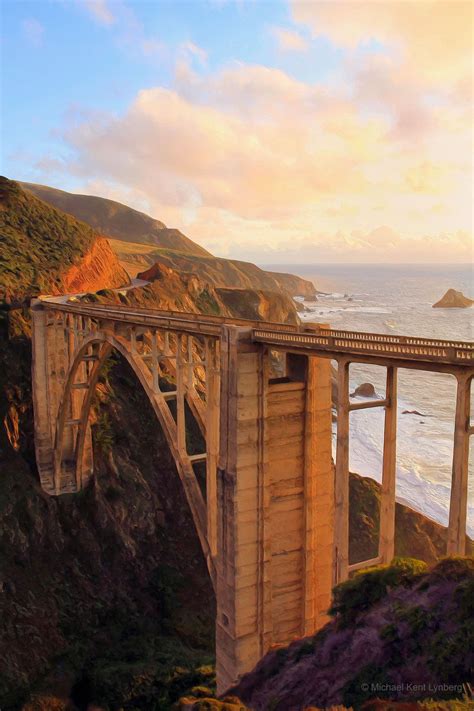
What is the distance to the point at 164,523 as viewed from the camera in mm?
33031

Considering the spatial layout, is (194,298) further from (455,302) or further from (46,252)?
(455,302)

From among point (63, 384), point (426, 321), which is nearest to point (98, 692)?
point (63, 384)

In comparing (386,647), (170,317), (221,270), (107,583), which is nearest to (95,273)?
(107,583)

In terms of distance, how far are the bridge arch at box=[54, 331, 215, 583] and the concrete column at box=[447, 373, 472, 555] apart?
1049 cm

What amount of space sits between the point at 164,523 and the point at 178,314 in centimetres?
Result: 1529

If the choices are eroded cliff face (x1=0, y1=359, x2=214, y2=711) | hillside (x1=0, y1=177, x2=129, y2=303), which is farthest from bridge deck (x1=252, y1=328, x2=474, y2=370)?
hillside (x1=0, y1=177, x2=129, y2=303)

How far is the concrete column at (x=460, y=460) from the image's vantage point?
1026 centimetres

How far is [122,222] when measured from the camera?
178 metres

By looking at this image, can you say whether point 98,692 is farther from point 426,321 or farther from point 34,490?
point 426,321

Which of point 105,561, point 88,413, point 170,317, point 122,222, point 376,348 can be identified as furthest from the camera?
point 122,222

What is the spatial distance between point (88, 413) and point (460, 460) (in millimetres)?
25710

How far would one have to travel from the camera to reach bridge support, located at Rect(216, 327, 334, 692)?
16.2m

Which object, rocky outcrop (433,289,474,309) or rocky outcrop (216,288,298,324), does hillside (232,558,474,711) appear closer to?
rocky outcrop (216,288,298,324)

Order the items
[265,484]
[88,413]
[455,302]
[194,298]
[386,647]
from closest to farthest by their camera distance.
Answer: [386,647], [265,484], [88,413], [194,298], [455,302]
